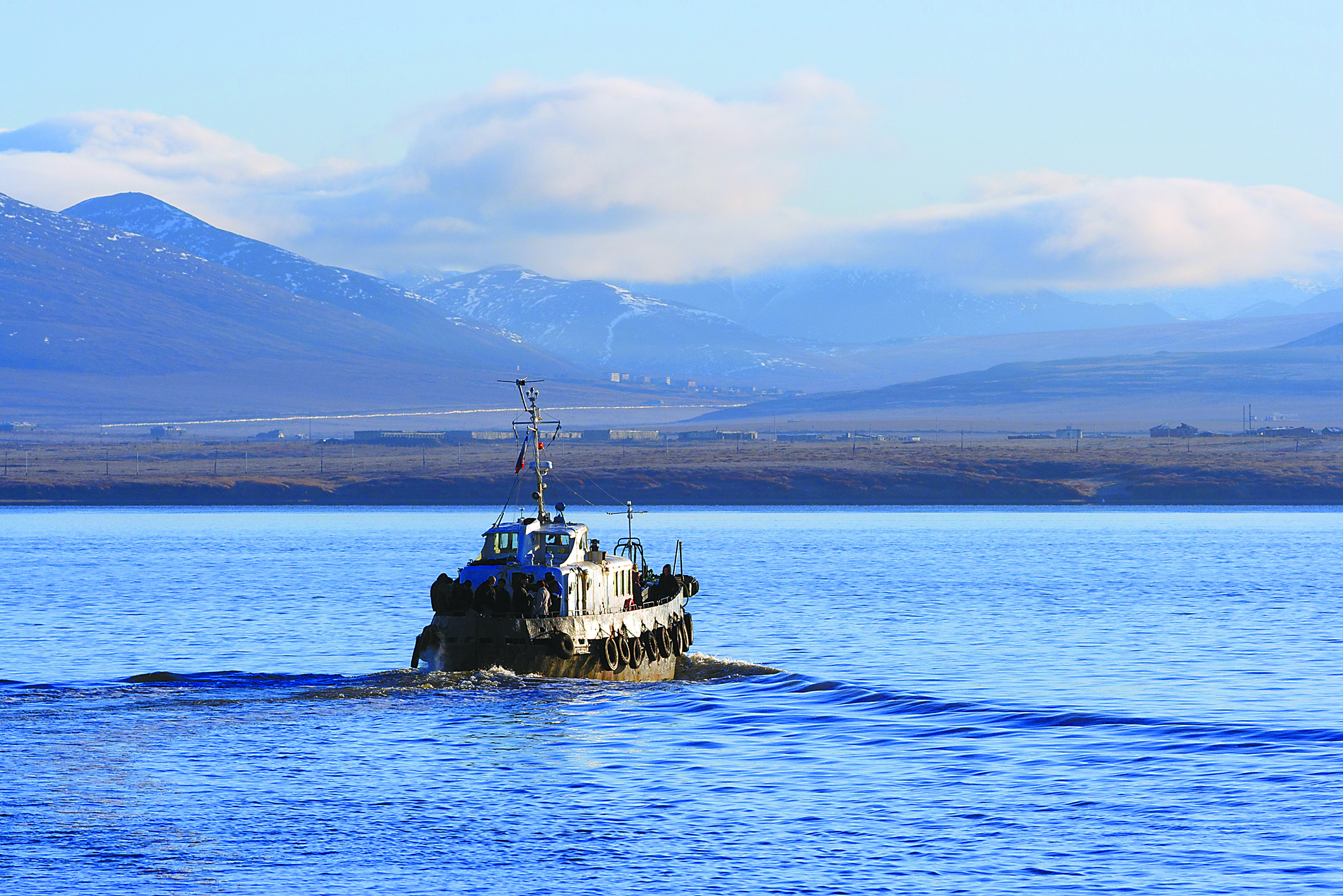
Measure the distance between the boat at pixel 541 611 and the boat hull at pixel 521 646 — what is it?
0.03 metres

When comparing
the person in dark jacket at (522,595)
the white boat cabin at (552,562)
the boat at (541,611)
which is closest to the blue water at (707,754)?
the boat at (541,611)

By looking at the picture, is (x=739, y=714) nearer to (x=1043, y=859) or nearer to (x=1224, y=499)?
(x=1043, y=859)

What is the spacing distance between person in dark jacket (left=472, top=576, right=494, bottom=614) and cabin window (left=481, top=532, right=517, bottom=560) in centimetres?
248

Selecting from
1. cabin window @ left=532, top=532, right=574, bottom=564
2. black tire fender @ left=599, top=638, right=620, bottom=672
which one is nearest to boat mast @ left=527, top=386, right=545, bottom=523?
cabin window @ left=532, top=532, right=574, bottom=564

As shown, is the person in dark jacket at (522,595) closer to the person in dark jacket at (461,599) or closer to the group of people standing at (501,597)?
the group of people standing at (501,597)

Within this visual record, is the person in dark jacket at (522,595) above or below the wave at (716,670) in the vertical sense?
above

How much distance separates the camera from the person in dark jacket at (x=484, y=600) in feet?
148

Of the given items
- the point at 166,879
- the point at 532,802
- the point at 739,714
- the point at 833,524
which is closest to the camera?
the point at 166,879

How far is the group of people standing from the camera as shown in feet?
148

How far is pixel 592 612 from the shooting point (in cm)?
4791

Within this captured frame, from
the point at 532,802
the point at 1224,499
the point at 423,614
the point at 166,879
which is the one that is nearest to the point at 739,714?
the point at 532,802

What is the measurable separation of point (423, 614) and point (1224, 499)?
144225 millimetres

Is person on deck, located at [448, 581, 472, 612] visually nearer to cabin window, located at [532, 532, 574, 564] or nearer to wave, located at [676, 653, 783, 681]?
cabin window, located at [532, 532, 574, 564]

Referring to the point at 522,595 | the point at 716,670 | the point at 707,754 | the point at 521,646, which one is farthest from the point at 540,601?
the point at 707,754
